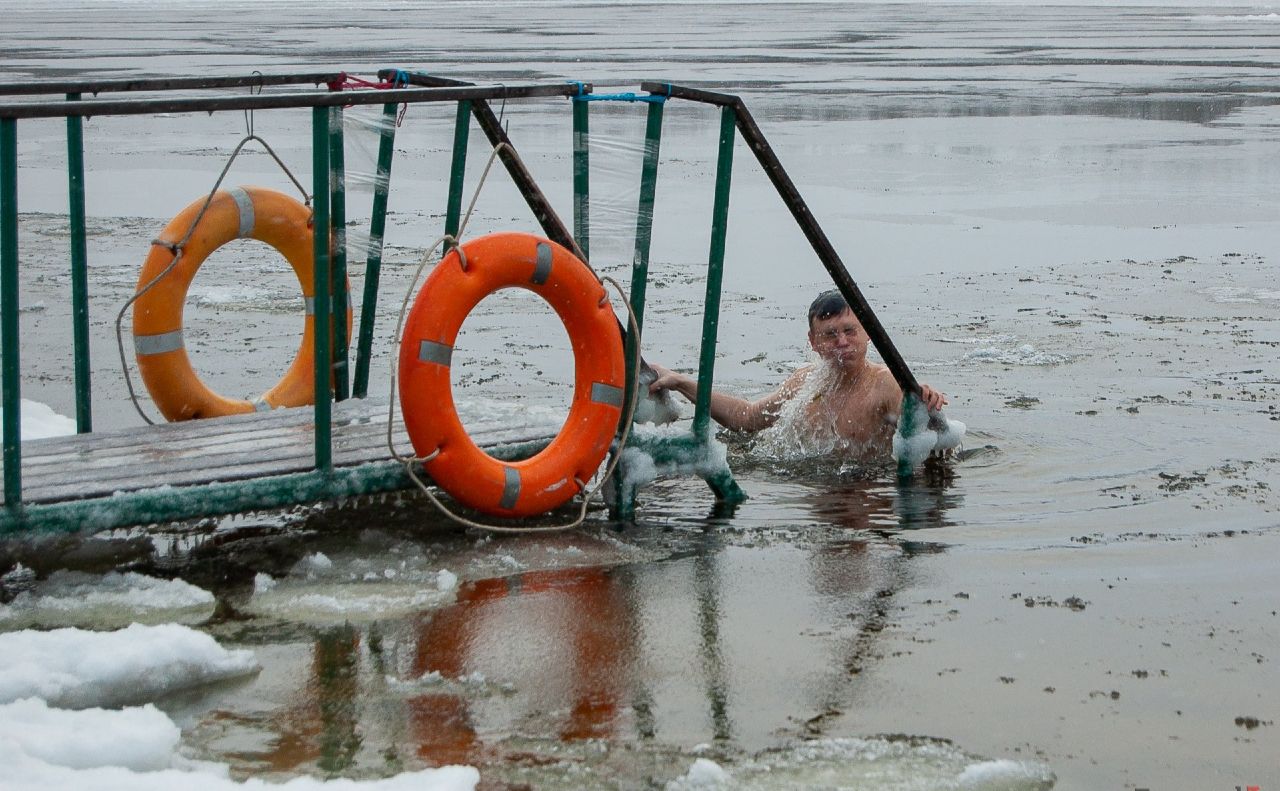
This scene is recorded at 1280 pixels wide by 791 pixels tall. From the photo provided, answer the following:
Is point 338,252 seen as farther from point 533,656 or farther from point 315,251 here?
point 533,656

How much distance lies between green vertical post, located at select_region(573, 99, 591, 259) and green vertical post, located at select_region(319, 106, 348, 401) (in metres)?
0.79

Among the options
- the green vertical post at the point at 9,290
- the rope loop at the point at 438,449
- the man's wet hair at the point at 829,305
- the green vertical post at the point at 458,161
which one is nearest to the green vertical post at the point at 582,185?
the rope loop at the point at 438,449

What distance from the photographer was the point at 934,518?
5.55m

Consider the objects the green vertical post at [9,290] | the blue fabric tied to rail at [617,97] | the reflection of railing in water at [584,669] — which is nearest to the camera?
the reflection of railing in water at [584,669]

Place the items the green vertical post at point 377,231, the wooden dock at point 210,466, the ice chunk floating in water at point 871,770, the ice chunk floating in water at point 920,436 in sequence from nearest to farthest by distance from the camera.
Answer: the ice chunk floating in water at point 871,770 < the wooden dock at point 210,466 < the green vertical post at point 377,231 < the ice chunk floating in water at point 920,436

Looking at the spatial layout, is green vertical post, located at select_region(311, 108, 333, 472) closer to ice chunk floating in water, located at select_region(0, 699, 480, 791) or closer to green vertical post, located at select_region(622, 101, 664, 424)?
green vertical post, located at select_region(622, 101, 664, 424)

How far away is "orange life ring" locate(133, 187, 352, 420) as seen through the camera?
5547 millimetres

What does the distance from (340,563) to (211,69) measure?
66.8ft

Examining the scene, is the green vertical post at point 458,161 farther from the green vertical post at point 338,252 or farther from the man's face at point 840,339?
the man's face at point 840,339

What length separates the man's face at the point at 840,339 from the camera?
21.6 feet

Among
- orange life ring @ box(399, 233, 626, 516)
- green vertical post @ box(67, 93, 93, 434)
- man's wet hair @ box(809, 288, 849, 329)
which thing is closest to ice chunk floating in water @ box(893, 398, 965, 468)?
man's wet hair @ box(809, 288, 849, 329)

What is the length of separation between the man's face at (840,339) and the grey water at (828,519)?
1.55ft

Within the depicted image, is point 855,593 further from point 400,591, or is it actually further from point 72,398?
point 72,398

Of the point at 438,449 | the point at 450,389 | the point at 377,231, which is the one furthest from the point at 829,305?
the point at 438,449
